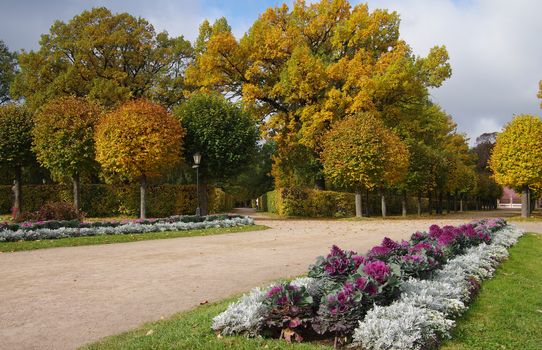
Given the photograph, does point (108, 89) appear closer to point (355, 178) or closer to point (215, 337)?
point (355, 178)

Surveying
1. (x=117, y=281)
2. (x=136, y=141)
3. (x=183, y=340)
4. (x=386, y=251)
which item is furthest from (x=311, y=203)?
(x=183, y=340)

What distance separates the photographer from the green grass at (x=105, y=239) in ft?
37.8

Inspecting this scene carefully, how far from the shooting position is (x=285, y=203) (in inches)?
1136

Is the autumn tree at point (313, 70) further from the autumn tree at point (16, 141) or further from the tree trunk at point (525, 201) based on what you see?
the autumn tree at point (16, 141)

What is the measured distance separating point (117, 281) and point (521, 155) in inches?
1081

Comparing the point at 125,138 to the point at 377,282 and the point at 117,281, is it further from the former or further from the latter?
the point at 377,282

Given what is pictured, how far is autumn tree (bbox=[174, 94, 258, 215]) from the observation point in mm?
24797

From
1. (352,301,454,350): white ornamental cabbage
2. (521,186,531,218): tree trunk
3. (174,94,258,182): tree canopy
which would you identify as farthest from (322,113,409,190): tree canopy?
(352,301,454,350): white ornamental cabbage

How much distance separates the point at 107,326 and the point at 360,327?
2762 millimetres

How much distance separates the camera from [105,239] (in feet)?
43.5

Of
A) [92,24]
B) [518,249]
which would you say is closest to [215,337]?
Result: [518,249]

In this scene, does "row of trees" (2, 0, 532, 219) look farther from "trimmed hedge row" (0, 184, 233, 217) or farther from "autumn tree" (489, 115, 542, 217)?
"autumn tree" (489, 115, 542, 217)

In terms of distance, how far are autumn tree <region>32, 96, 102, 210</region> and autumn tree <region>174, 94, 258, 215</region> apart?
5.19 meters

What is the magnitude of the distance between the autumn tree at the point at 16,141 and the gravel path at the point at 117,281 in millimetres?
15820
